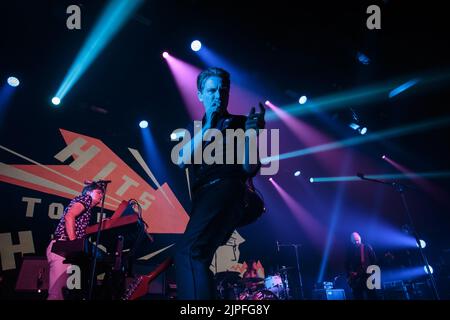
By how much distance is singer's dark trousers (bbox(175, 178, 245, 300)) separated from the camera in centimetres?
150

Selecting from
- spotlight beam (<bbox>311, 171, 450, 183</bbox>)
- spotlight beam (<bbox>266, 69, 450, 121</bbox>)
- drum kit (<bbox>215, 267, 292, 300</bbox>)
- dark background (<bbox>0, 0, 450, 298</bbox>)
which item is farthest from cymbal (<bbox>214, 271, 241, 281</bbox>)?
spotlight beam (<bbox>311, 171, 450, 183</bbox>)

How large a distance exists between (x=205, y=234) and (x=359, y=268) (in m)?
8.10

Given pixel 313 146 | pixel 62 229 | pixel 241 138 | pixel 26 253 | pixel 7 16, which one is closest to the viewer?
pixel 241 138

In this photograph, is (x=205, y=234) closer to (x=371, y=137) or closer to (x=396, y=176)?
(x=371, y=137)

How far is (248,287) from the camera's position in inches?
287

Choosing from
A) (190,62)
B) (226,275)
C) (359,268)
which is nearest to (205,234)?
(226,275)

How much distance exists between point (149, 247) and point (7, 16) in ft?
18.5

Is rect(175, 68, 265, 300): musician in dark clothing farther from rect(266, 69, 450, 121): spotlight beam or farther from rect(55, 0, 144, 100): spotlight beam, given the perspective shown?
rect(266, 69, 450, 121): spotlight beam

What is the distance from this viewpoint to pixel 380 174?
487 inches

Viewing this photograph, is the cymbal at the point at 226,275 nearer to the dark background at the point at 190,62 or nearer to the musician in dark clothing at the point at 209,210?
the dark background at the point at 190,62

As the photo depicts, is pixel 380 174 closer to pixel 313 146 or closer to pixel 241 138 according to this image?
pixel 313 146

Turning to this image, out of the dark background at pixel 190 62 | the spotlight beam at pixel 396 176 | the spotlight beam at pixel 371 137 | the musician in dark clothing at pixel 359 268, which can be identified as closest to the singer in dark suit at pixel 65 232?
the dark background at pixel 190 62

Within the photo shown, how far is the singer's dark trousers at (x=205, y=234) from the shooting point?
4.92ft
